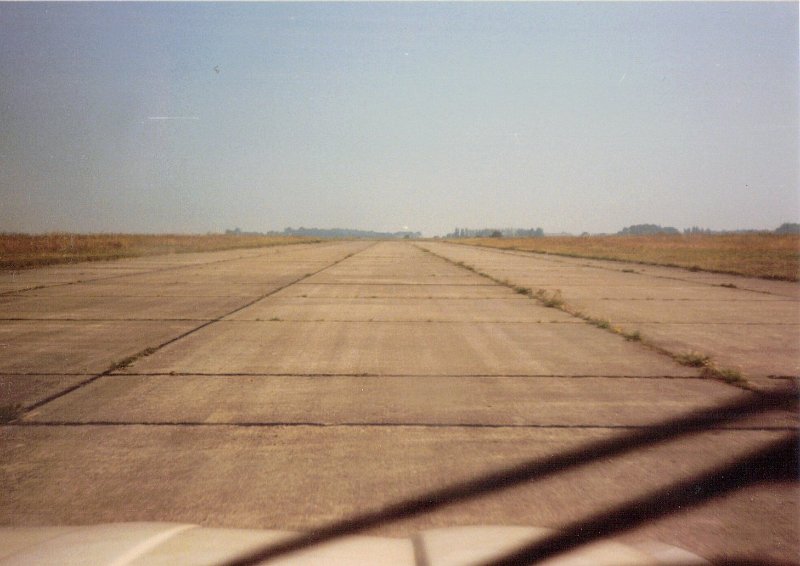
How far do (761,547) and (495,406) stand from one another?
2.31 meters

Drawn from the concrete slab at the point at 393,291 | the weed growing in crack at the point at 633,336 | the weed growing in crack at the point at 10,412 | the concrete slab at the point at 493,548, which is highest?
the concrete slab at the point at 493,548

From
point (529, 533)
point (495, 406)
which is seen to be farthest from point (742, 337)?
point (529, 533)

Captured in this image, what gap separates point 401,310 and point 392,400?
5.59 meters

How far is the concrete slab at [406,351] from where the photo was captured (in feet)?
20.1

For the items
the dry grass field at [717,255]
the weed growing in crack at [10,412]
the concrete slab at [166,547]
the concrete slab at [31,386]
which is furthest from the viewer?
the dry grass field at [717,255]

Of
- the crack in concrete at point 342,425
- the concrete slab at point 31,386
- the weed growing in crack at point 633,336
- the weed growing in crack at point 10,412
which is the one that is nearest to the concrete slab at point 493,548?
the crack in concrete at point 342,425

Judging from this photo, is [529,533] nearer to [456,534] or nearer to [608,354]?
[456,534]

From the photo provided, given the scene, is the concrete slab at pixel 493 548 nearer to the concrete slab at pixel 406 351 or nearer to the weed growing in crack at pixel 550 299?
the concrete slab at pixel 406 351

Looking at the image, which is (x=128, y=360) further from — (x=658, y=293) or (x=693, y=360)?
(x=658, y=293)

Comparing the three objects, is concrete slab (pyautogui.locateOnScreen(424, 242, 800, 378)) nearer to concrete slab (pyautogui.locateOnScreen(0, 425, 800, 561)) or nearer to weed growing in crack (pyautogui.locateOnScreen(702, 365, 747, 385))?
weed growing in crack (pyautogui.locateOnScreen(702, 365, 747, 385))

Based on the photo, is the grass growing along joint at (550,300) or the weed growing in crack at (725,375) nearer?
the weed growing in crack at (725,375)

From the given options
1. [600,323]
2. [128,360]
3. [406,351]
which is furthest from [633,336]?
[128,360]

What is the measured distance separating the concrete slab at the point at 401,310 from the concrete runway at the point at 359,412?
11 centimetres

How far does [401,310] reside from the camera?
1058 cm
